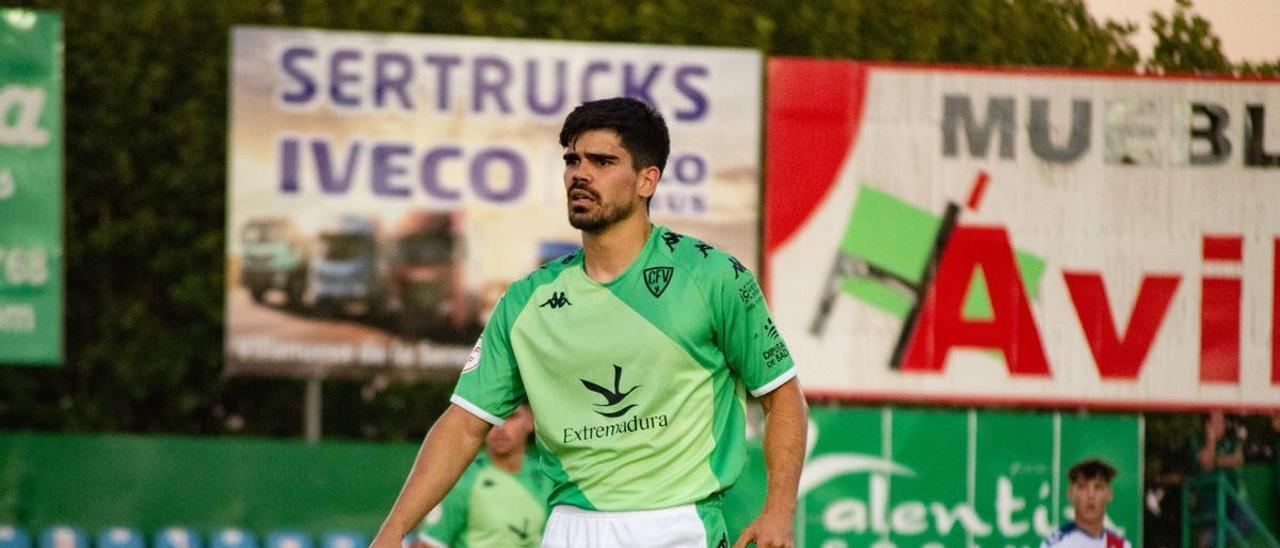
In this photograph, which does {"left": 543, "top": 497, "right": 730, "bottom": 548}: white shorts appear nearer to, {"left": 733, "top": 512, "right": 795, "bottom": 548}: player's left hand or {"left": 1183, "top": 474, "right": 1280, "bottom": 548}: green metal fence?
{"left": 733, "top": 512, "right": 795, "bottom": 548}: player's left hand

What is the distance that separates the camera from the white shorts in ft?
19.1

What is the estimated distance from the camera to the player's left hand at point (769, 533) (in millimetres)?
5586

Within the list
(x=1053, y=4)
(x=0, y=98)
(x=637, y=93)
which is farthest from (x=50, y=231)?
(x=1053, y=4)

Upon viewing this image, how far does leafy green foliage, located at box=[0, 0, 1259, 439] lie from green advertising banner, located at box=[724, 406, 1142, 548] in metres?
4.72

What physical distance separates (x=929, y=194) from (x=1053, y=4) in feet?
29.9

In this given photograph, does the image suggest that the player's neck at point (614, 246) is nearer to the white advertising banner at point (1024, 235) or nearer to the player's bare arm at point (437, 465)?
the player's bare arm at point (437, 465)

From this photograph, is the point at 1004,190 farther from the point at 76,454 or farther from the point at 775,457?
the point at 775,457

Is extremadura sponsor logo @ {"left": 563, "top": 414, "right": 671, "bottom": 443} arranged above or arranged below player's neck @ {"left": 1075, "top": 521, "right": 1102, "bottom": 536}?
above

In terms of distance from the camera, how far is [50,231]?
14219mm

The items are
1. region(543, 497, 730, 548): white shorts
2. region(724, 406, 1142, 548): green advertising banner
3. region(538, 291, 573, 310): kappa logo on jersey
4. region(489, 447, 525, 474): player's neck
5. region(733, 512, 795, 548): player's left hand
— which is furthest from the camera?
region(724, 406, 1142, 548): green advertising banner

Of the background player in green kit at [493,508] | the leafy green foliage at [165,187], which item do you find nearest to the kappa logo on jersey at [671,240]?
the background player in green kit at [493,508]

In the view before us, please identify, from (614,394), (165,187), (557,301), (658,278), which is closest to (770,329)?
(658,278)

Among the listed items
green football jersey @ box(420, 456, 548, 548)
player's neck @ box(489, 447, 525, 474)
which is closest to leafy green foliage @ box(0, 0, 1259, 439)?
player's neck @ box(489, 447, 525, 474)

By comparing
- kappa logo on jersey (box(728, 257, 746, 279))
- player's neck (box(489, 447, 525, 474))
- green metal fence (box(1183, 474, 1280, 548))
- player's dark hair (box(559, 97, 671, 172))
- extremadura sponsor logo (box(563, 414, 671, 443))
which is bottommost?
green metal fence (box(1183, 474, 1280, 548))
